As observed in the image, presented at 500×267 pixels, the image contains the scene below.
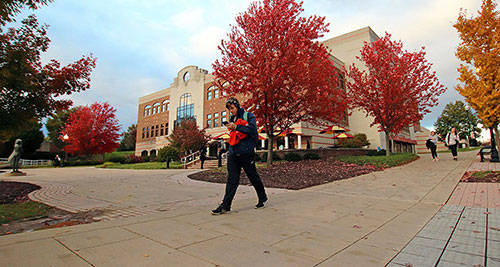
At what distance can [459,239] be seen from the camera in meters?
2.49

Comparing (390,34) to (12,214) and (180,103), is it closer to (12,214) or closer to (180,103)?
(12,214)

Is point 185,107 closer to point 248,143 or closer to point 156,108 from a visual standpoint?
point 156,108

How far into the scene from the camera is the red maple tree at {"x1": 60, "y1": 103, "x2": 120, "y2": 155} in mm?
25703

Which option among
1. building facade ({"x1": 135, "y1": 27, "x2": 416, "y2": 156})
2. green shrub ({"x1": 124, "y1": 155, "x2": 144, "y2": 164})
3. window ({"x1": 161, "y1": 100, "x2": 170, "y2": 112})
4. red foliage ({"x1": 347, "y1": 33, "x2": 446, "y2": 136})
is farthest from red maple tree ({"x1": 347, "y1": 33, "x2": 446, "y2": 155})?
window ({"x1": 161, "y1": 100, "x2": 170, "y2": 112})

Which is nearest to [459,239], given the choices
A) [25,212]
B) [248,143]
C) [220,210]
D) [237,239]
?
[237,239]

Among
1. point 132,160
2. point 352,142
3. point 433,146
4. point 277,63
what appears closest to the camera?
point 277,63

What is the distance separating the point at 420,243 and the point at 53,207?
603cm

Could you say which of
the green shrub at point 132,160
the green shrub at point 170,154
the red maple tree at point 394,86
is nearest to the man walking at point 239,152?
the red maple tree at point 394,86

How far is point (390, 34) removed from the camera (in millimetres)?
16688

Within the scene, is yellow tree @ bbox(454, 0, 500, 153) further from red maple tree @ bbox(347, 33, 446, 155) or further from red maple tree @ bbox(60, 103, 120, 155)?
red maple tree @ bbox(60, 103, 120, 155)

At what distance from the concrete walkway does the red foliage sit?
43.9 ft

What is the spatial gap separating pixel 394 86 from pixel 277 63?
28.2ft

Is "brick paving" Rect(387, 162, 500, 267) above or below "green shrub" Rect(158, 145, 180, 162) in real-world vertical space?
below

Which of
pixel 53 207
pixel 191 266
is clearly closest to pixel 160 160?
pixel 53 207
